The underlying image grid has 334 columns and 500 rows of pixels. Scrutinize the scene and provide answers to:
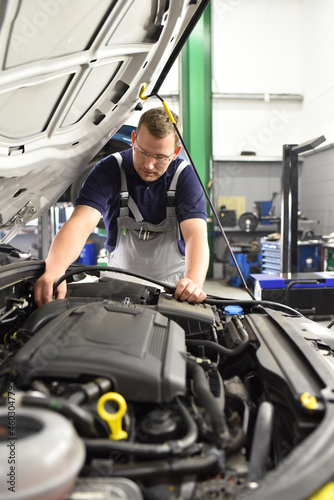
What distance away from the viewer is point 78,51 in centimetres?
109

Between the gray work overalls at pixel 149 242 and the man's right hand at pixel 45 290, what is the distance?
0.65 metres

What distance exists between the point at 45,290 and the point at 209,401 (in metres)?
0.69

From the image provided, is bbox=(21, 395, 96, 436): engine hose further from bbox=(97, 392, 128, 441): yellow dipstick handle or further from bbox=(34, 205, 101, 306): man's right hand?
bbox=(34, 205, 101, 306): man's right hand

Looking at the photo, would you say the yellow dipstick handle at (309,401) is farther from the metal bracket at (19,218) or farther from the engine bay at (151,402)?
the metal bracket at (19,218)

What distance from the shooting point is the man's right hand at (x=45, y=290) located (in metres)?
1.19

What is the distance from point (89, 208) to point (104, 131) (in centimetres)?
34

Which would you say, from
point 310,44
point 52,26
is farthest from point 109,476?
point 310,44

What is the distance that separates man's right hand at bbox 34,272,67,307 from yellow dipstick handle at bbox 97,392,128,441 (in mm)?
596

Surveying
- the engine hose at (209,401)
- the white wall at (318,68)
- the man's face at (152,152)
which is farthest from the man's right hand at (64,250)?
the white wall at (318,68)

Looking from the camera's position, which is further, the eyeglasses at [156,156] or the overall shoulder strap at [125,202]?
the overall shoulder strap at [125,202]

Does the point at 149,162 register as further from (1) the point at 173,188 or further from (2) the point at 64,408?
(2) the point at 64,408

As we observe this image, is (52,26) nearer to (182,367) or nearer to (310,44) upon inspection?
(182,367)

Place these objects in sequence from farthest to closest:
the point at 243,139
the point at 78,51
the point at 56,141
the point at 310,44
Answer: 1. the point at 243,139
2. the point at 310,44
3. the point at 56,141
4. the point at 78,51

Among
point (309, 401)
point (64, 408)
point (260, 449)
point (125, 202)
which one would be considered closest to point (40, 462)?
point (64, 408)
